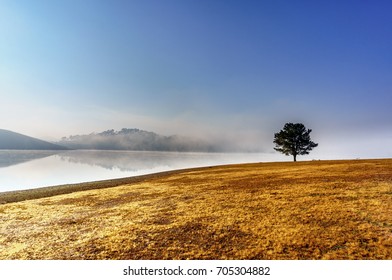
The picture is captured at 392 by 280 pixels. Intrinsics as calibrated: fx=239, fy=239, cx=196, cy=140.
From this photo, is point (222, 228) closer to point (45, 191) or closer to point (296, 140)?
point (45, 191)

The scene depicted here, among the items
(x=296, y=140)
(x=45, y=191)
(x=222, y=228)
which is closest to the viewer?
(x=222, y=228)

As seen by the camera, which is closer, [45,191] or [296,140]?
[45,191]

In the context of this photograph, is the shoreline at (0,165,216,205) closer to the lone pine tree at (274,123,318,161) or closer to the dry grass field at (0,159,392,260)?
the dry grass field at (0,159,392,260)

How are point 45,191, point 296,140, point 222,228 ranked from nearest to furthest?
point 222,228 < point 45,191 < point 296,140

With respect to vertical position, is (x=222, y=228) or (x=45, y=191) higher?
(x=222, y=228)

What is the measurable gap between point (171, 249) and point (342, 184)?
1622cm

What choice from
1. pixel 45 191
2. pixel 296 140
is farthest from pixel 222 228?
pixel 296 140

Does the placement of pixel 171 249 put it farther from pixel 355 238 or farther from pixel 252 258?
pixel 355 238

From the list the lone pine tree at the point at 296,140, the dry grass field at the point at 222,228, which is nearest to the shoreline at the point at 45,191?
the dry grass field at the point at 222,228

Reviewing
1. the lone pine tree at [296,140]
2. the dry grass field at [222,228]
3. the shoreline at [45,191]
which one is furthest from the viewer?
the lone pine tree at [296,140]

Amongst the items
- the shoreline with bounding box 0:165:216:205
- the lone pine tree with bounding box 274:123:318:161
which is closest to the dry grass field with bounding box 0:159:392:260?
the shoreline with bounding box 0:165:216:205

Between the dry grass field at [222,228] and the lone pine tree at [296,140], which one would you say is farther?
the lone pine tree at [296,140]

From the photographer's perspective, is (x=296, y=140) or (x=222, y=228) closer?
(x=222, y=228)

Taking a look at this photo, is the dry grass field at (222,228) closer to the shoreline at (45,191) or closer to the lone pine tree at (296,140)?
the shoreline at (45,191)
